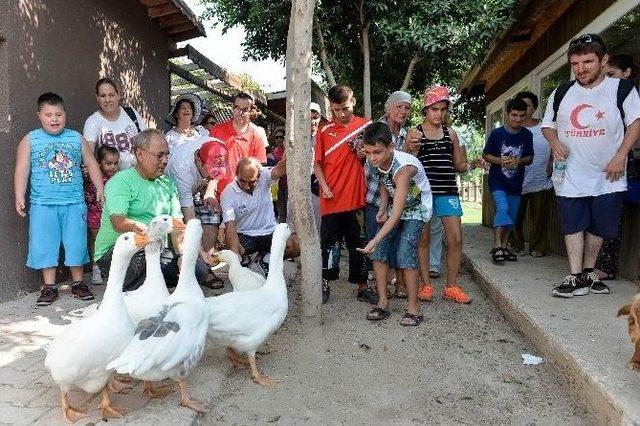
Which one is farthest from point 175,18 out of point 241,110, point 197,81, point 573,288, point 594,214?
point 573,288

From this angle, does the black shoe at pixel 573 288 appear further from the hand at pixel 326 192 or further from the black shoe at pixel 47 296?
the black shoe at pixel 47 296

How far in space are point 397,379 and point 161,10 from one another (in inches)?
253

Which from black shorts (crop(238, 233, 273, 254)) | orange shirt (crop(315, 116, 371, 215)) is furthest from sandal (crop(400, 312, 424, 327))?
black shorts (crop(238, 233, 273, 254))

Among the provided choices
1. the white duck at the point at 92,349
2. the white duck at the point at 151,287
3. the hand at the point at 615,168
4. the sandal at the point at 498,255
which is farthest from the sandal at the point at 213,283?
the hand at the point at 615,168

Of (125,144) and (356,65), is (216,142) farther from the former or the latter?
(356,65)

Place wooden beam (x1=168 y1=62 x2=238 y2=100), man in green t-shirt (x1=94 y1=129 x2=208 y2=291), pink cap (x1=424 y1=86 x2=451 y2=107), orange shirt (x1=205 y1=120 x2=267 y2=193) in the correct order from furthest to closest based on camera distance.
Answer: wooden beam (x1=168 y1=62 x2=238 y2=100) < orange shirt (x1=205 y1=120 x2=267 y2=193) < pink cap (x1=424 y1=86 x2=451 y2=107) < man in green t-shirt (x1=94 y1=129 x2=208 y2=291)

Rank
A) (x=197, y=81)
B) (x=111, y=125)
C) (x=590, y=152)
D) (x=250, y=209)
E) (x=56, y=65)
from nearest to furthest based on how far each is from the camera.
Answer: (x=590, y=152)
(x=250, y=209)
(x=111, y=125)
(x=56, y=65)
(x=197, y=81)

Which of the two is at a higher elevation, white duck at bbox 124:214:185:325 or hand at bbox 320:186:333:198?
hand at bbox 320:186:333:198

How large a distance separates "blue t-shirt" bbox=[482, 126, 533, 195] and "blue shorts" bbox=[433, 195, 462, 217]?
1533mm

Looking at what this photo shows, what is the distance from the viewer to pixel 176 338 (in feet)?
8.79

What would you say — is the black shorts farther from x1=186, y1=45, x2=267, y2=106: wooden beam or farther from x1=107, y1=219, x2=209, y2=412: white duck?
x1=186, y1=45, x2=267, y2=106: wooden beam

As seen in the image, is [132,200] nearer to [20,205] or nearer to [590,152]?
[20,205]

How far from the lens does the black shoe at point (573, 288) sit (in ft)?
14.1

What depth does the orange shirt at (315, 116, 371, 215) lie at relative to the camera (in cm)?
489
